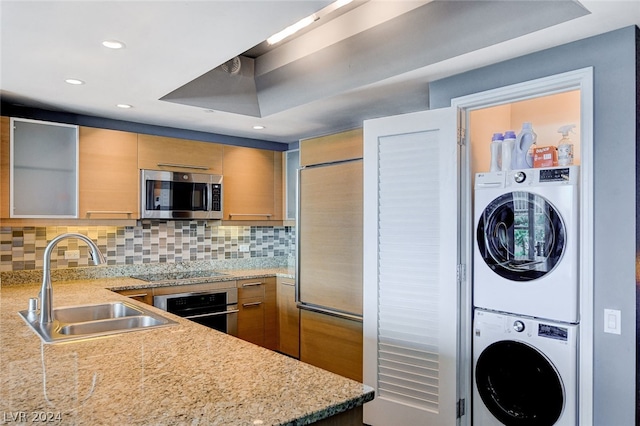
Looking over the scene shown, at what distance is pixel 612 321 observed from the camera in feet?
6.52

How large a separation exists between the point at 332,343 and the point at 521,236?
5.54ft

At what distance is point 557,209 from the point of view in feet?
7.14

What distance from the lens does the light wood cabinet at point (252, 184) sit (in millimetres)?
4383

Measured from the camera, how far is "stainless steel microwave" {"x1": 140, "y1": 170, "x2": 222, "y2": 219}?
3.83 m

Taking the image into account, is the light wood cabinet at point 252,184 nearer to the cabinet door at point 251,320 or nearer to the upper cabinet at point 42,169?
the cabinet door at point 251,320

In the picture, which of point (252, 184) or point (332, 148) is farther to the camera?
point (252, 184)

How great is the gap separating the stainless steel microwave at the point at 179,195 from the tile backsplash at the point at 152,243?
0.35 m

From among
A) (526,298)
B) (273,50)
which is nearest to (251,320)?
(273,50)

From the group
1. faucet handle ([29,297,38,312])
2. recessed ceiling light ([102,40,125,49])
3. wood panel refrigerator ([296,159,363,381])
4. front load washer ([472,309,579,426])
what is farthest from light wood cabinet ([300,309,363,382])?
recessed ceiling light ([102,40,125,49])

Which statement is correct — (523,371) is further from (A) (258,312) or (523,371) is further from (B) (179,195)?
(B) (179,195)

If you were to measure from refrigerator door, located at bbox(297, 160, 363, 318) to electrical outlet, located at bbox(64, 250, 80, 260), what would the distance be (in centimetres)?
190

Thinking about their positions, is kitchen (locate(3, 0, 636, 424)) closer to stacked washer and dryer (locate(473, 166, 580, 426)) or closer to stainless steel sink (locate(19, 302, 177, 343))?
stacked washer and dryer (locate(473, 166, 580, 426))

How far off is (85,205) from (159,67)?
5.12ft

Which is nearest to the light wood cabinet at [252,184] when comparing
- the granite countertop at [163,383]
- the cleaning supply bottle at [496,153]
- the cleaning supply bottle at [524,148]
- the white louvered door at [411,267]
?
the white louvered door at [411,267]
